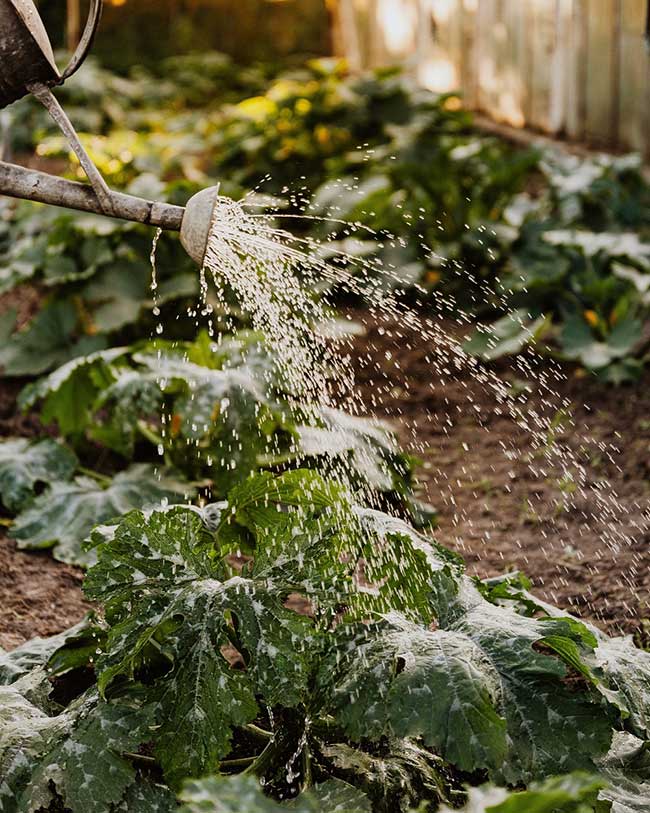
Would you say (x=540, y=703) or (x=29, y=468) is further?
(x=29, y=468)

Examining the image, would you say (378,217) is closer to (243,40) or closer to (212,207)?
(212,207)

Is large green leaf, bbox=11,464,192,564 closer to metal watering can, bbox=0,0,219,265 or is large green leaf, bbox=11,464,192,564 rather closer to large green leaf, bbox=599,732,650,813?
metal watering can, bbox=0,0,219,265

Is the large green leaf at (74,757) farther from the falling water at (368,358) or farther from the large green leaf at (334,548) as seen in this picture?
the falling water at (368,358)

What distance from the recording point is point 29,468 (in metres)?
3.23

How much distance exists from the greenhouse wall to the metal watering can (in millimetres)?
4845

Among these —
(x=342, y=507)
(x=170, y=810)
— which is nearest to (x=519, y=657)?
(x=342, y=507)

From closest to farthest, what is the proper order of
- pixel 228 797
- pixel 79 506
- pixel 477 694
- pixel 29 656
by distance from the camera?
pixel 228 797, pixel 477 694, pixel 29 656, pixel 79 506

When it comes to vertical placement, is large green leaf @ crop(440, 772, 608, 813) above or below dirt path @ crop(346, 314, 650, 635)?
above

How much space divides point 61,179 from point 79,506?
122cm

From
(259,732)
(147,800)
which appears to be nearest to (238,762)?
(259,732)

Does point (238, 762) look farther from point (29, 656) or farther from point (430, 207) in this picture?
point (430, 207)

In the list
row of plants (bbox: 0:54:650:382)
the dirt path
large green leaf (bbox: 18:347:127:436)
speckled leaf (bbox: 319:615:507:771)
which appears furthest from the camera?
row of plants (bbox: 0:54:650:382)

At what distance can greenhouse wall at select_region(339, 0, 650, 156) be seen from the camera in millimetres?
6875

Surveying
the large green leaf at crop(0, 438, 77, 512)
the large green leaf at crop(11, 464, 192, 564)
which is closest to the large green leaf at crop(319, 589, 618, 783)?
the large green leaf at crop(11, 464, 192, 564)
